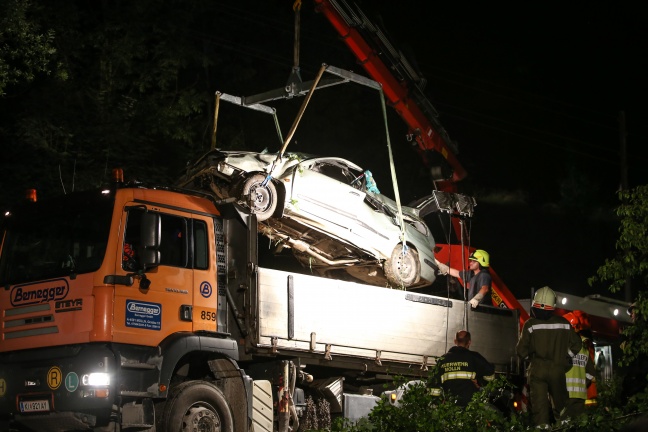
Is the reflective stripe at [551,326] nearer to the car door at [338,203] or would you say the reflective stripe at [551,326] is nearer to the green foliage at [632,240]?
the green foliage at [632,240]

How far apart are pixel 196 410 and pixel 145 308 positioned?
3.80 ft

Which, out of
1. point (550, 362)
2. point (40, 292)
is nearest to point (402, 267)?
point (550, 362)

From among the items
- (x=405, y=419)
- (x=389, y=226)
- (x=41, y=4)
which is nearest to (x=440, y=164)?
(x=389, y=226)

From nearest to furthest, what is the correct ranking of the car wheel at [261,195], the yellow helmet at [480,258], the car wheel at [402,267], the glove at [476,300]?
1. the car wheel at [261,195]
2. the glove at [476,300]
3. the car wheel at [402,267]
4. the yellow helmet at [480,258]

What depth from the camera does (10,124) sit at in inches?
741

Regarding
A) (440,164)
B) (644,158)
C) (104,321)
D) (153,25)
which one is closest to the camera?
(104,321)

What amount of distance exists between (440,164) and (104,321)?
8761mm

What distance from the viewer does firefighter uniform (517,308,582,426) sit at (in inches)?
404

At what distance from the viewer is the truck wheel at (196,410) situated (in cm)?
951

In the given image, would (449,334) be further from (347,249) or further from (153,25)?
(153,25)

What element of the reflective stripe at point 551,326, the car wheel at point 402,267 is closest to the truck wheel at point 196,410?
the reflective stripe at point 551,326

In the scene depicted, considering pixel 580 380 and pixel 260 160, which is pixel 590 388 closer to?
pixel 580 380

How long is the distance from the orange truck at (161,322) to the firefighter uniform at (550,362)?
1.96 meters

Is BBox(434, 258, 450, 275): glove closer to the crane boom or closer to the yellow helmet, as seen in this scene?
the yellow helmet
